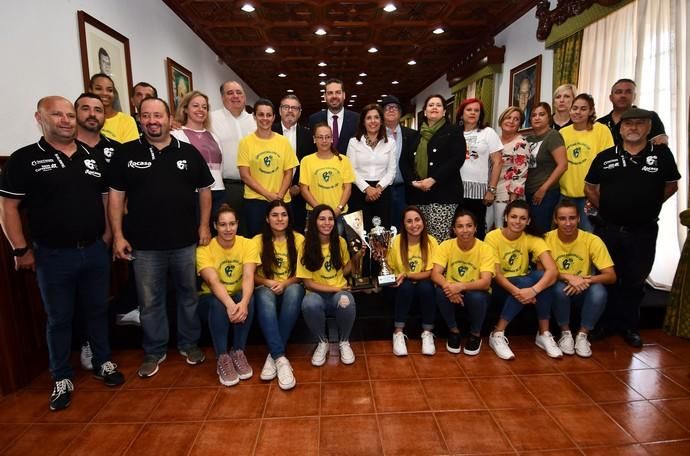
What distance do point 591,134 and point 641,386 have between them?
5.69ft

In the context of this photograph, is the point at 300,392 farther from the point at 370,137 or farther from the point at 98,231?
the point at 370,137

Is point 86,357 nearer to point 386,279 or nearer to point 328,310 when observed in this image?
point 328,310

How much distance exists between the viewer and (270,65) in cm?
780

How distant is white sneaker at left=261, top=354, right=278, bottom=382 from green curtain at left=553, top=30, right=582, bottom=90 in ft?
14.2

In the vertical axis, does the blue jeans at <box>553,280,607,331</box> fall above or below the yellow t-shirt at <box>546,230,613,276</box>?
below

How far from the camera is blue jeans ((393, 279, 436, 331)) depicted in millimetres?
2695

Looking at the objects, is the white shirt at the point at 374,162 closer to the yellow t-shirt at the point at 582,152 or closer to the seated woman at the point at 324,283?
the seated woman at the point at 324,283

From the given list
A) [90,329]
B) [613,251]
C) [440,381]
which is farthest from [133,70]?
[613,251]

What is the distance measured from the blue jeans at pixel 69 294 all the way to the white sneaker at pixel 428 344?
1.97 meters

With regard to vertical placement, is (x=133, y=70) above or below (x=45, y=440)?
above

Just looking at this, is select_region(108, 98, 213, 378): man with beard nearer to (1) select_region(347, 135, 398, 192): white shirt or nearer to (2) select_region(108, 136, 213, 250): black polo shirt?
A: (2) select_region(108, 136, 213, 250): black polo shirt

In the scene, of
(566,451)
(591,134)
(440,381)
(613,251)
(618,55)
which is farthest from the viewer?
(618,55)

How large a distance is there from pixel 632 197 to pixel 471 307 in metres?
1.23

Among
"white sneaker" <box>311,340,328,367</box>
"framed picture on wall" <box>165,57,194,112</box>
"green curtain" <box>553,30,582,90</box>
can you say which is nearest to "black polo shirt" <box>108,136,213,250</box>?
"white sneaker" <box>311,340,328,367</box>
